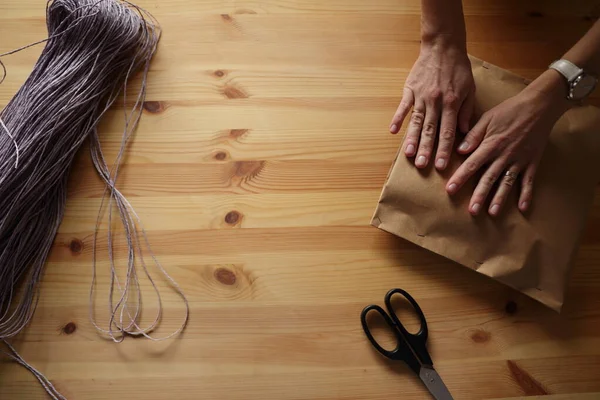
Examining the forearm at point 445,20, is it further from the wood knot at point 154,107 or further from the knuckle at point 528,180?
the wood knot at point 154,107

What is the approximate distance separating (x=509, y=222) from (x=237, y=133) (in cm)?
44

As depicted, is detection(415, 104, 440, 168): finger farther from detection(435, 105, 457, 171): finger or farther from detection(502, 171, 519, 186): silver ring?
detection(502, 171, 519, 186): silver ring

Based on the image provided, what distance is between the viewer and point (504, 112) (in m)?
0.76

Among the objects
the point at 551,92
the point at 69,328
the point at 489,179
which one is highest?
the point at 551,92

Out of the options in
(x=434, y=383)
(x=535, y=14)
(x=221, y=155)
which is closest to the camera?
(x=434, y=383)

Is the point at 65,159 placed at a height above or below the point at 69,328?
above

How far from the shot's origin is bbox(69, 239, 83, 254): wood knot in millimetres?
762

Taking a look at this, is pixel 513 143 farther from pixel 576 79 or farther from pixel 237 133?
pixel 237 133

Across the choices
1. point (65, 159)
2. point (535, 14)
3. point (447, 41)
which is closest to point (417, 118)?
point (447, 41)

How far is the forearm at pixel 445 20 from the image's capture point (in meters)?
0.78

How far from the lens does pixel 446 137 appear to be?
2.48 ft

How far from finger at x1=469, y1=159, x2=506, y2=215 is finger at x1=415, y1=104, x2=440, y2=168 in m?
0.08

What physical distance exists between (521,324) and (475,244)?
142 mm

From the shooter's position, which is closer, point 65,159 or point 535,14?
point 65,159
